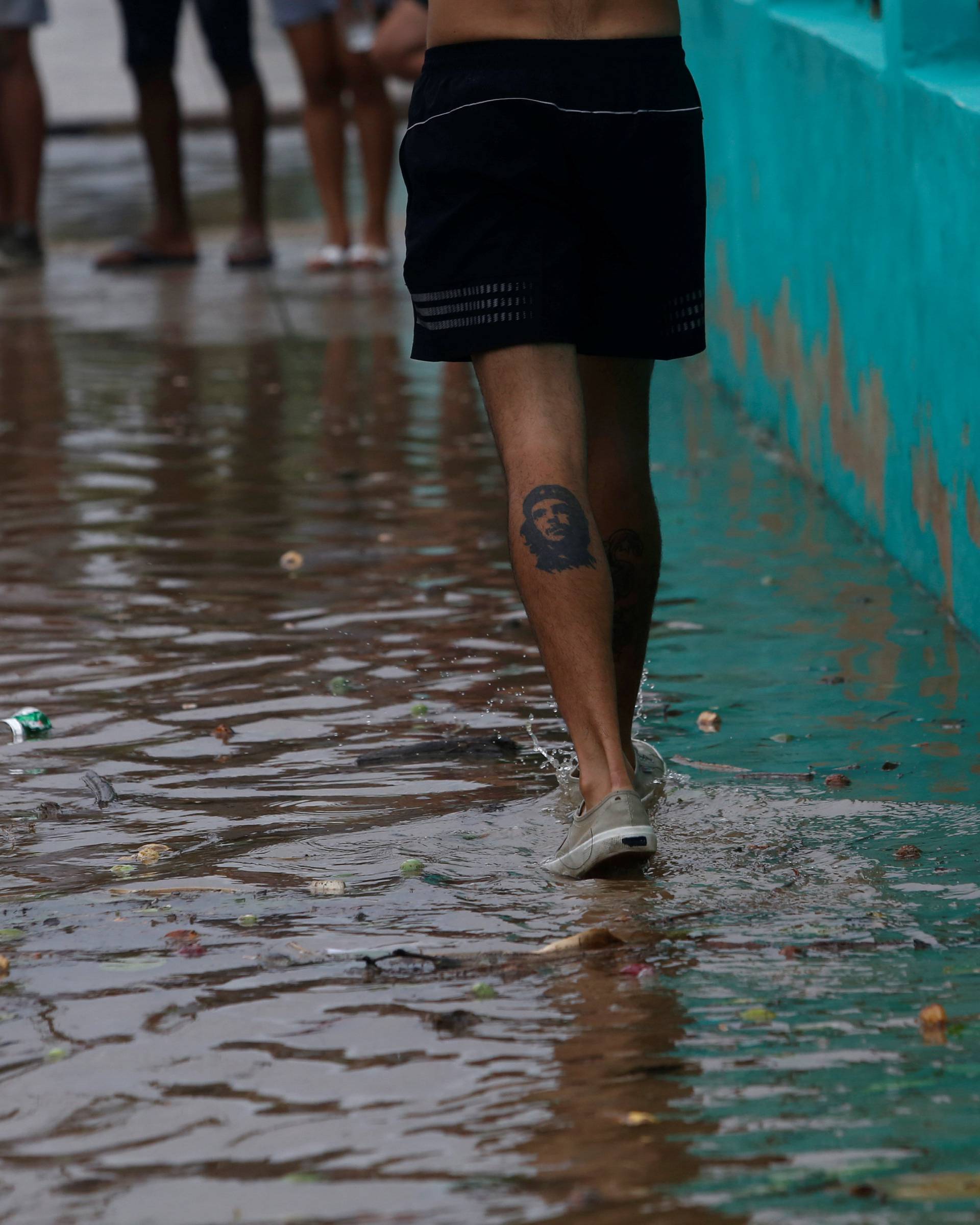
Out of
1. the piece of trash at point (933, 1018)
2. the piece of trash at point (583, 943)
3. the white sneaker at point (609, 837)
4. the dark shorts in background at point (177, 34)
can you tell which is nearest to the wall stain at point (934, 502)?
the white sneaker at point (609, 837)

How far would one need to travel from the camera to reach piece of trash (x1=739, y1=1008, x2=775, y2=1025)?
2.71 m

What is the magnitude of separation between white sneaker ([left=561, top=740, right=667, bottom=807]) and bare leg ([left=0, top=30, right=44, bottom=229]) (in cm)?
762

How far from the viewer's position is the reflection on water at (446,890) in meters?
2.38

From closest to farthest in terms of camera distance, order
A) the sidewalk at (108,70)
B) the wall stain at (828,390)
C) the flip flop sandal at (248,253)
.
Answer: the wall stain at (828,390), the flip flop sandal at (248,253), the sidewalk at (108,70)

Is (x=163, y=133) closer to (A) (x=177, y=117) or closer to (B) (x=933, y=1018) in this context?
(A) (x=177, y=117)

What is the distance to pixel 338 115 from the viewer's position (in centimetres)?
1024

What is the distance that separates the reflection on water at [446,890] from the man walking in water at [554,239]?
0.33m

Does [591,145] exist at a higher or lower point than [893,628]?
higher

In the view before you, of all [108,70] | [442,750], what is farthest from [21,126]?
[108,70]

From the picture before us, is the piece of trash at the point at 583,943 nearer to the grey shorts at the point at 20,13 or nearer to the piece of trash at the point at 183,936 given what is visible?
the piece of trash at the point at 183,936

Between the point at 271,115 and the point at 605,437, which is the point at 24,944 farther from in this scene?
the point at 271,115

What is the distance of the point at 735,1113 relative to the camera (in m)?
2.46

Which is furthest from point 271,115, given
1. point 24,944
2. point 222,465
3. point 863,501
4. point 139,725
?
point 24,944

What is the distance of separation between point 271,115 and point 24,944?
47.7ft
